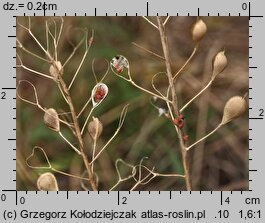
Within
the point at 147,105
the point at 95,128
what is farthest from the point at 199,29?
the point at 147,105

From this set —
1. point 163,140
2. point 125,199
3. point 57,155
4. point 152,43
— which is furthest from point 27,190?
point 152,43

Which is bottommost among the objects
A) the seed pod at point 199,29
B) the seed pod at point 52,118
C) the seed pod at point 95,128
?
the seed pod at point 95,128

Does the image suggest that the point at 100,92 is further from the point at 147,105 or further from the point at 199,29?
the point at 147,105

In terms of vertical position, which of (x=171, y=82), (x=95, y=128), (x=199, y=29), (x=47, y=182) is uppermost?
(x=199, y=29)

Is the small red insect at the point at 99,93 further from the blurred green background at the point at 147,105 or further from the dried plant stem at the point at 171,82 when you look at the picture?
the blurred green background at the point at 147,105

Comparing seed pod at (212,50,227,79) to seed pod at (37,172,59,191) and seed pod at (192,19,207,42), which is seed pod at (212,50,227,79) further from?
seed pod at (37,172,59,191)

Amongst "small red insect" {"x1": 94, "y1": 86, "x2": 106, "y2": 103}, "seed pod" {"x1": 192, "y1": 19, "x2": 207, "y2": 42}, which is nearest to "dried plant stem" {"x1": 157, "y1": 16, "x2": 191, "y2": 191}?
"seed pod" {"x1": 192, "y1": 19, "x2": 207, "y2": 42}

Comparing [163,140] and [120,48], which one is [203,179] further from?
[120,48]

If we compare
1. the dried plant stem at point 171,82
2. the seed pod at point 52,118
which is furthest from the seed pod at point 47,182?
the dried plant stem at point 171,82
